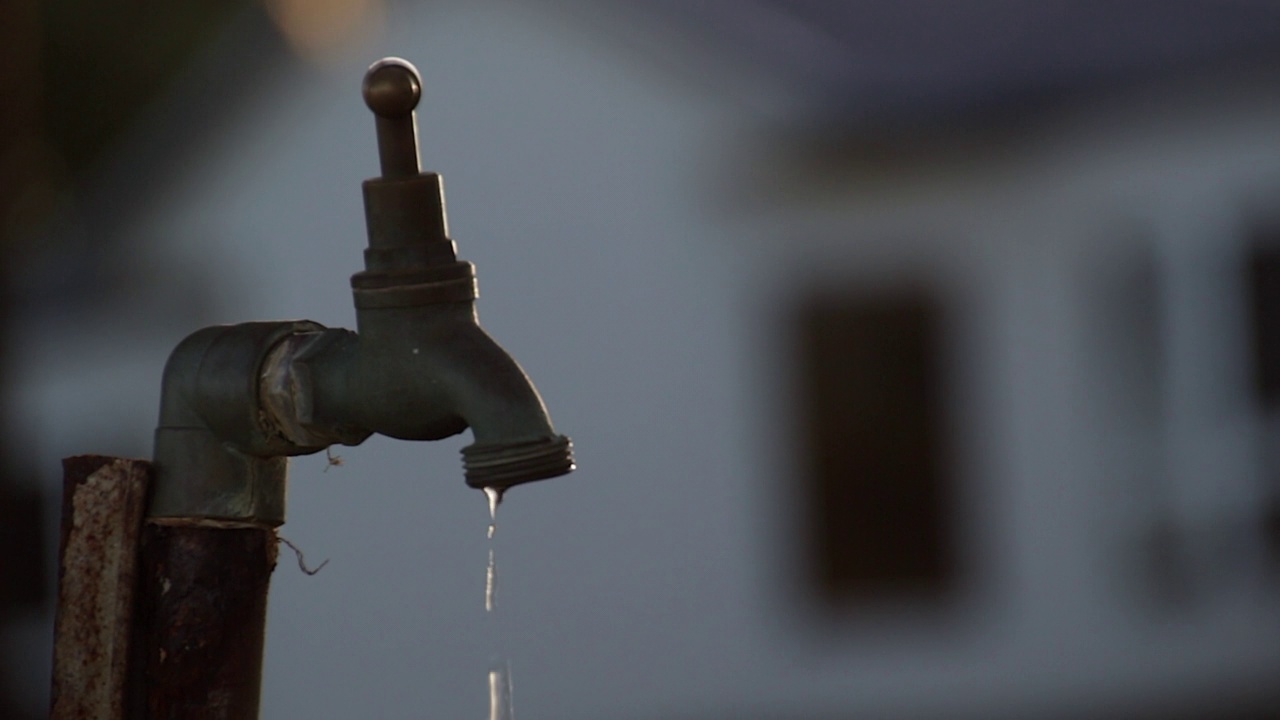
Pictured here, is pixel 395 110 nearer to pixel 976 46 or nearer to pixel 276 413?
pixel 276 413

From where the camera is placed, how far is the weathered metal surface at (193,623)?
1734mm

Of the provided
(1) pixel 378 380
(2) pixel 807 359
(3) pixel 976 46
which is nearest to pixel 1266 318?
(3) pixel 976 46

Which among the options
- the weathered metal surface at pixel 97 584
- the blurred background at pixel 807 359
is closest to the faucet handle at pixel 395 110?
the weathered metal surface at pixel 97 584

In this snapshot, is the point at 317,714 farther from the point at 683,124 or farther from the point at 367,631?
the point at 683,124

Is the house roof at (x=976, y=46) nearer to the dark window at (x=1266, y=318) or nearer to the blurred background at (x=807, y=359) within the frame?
the blurred background at (x=807, y=359)

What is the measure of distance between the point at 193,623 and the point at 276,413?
22 cm

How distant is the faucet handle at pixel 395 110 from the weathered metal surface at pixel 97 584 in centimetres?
39

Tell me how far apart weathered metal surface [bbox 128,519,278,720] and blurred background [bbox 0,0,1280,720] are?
4.22 m

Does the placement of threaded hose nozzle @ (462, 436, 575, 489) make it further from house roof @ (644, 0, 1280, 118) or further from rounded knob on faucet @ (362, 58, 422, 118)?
house roof @ (644, 0, 1280, 118)

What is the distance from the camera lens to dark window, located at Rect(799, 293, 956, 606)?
6258 mm

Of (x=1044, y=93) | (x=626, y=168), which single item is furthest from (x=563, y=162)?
(x=1044, y=93)

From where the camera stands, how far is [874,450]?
250 inches

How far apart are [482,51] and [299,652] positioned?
220cm

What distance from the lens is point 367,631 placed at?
632 centimetres
